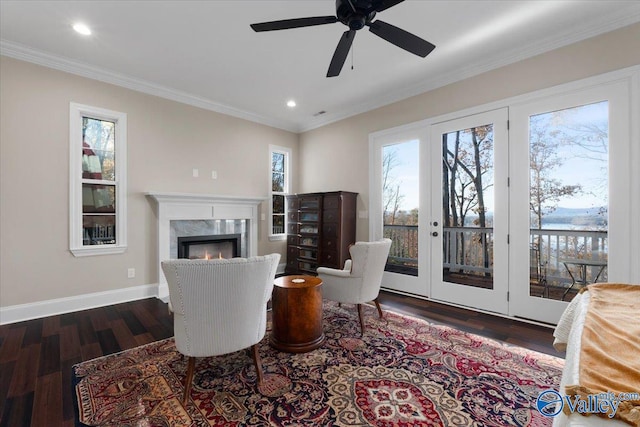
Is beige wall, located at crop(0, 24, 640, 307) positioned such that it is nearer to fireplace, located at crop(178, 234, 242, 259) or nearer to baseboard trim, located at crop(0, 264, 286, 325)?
baseboard trim, located at crop(0, 264, 286, 325)

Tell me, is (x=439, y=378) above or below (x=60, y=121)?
below

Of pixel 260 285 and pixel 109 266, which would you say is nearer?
pixel 260 285

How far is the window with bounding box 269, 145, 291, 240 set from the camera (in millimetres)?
5711

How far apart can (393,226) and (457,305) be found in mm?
1393

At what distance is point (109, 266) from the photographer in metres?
3.79

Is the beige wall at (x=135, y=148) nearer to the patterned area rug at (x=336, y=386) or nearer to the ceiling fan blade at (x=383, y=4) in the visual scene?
the patterned area rug at (x=336, y=386)

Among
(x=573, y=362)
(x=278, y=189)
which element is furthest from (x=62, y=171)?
(x=573, y=362)

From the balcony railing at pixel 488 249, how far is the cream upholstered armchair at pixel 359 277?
130cm

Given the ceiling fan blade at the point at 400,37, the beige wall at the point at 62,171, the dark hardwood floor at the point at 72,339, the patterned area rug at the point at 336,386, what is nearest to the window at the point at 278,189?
the beige wall at the point at 62,171

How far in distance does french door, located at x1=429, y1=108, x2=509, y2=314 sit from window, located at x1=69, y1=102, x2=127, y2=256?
14.1 feet

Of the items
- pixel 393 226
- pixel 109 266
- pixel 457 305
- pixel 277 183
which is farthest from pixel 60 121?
pixel 457 305

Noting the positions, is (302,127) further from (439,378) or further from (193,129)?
(439,378)

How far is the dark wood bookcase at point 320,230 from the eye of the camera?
4.62 m

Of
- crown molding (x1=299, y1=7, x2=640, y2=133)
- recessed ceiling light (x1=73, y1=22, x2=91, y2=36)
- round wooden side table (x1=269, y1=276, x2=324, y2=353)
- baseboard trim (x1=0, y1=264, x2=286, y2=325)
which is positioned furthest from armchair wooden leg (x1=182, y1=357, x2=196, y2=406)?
crown molding (x1=299, y1=7, x2=640, y2=133)
